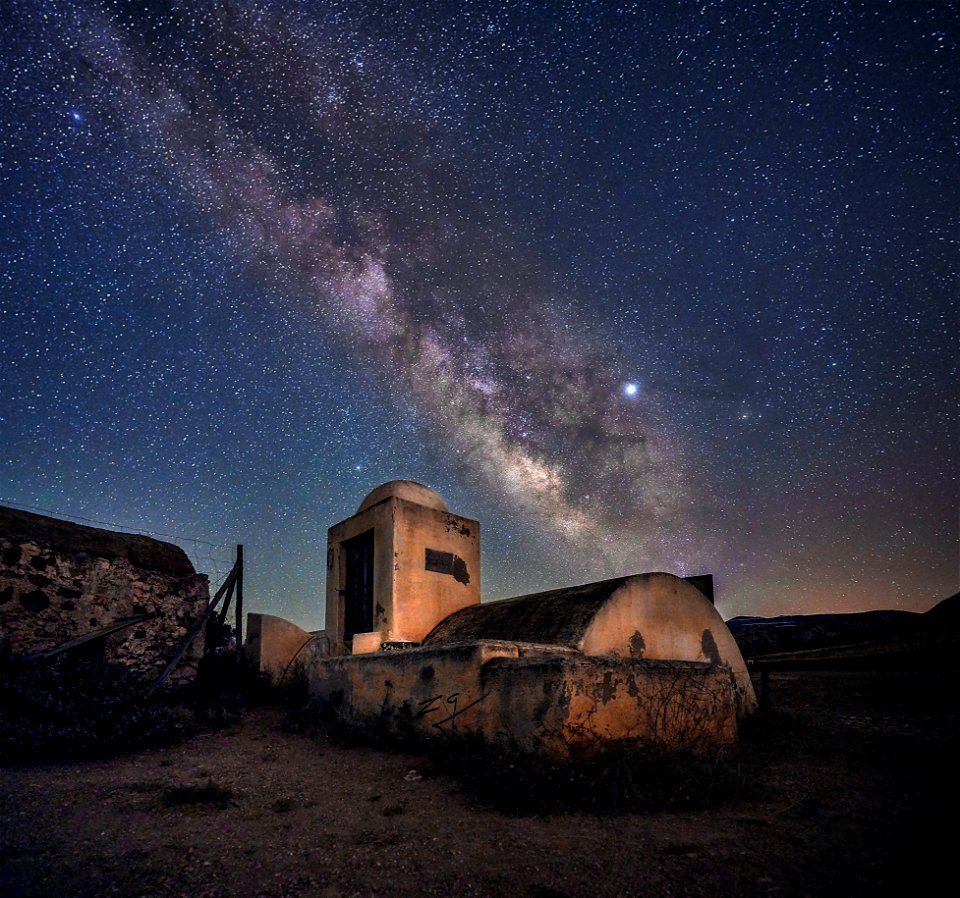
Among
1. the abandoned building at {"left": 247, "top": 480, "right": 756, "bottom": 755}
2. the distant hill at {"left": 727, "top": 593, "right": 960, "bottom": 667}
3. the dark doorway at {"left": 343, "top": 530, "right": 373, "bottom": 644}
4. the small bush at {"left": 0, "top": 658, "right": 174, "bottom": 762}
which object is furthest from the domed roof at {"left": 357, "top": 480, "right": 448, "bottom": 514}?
the distant hill at {"left": 727, "top": 593, "right": 960, "bottom": 667}

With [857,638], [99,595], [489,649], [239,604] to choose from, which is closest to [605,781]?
[489,649]

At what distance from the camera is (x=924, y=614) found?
12906 mm

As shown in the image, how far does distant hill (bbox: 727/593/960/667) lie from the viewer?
31.8 ft

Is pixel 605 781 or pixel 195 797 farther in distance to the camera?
pixel 195 797

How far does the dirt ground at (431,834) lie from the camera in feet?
9.06

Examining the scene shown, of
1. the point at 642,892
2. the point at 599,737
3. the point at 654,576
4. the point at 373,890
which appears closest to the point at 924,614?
the point at 654,576

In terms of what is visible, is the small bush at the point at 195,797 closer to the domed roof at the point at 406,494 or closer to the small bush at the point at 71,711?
the small bush at the point at 71,711

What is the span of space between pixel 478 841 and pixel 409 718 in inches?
117

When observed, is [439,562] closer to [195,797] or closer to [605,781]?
[195,797]

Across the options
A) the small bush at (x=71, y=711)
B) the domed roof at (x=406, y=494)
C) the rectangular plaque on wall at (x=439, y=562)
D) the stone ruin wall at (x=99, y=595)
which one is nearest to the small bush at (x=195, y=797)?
the small bush at (x=71, y=711)

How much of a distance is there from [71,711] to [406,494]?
214 inches

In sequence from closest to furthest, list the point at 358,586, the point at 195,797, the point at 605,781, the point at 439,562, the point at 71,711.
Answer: the point at 605,781, the point at 195,797, the point at 71,711, the point at 439,562, the point at 358,586

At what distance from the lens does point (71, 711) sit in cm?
615

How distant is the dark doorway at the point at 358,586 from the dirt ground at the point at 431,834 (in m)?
3.80
